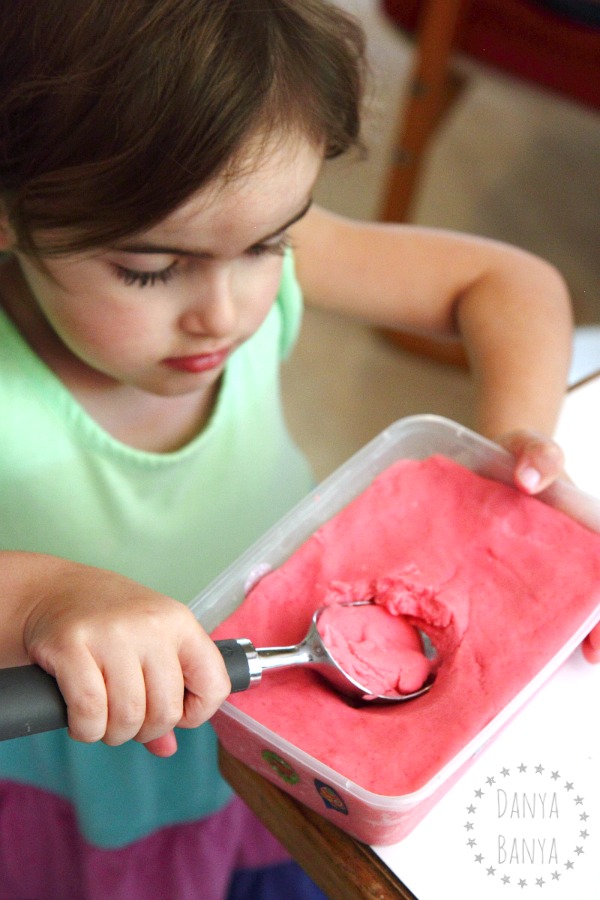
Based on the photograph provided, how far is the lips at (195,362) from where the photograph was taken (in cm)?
64

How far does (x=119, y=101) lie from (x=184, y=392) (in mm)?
242

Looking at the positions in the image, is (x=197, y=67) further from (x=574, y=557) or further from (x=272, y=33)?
(x=574, y=557)

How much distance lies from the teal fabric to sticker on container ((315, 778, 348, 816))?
0.96 feet

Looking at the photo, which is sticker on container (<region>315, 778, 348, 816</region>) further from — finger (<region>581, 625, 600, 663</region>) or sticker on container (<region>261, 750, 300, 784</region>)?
finger (<region>581, 625, 600, 663</region>)

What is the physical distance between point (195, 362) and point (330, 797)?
12.7 inches

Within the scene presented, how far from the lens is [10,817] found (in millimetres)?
760

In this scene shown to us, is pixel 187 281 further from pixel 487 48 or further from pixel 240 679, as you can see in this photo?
pixel 487 48

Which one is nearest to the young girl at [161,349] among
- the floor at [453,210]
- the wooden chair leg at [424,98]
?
the floor at [453,210]

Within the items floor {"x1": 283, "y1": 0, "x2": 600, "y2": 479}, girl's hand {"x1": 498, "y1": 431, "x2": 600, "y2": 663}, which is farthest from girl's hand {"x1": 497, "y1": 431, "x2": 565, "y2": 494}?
floor {"x1": 283, "y1": 0, "x2": 600, "y2": 479}

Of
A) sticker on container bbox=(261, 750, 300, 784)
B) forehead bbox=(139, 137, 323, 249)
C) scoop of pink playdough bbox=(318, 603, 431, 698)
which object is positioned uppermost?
forehead bbox=(139, 137, 323, 249)

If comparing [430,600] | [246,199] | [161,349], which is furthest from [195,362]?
[430,600]

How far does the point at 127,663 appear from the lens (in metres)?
0.44

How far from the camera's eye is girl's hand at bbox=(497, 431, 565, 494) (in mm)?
560

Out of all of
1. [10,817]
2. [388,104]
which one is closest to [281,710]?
[10,817]
